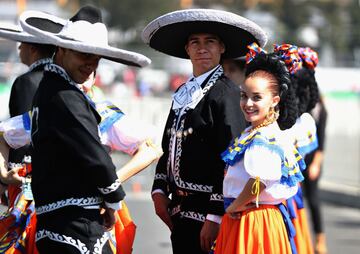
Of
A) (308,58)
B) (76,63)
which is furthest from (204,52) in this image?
(308,58)

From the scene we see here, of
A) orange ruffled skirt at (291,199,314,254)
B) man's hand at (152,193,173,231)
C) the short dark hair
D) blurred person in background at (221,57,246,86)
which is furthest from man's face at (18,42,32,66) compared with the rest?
orange ruffled skirt at (291,199,314,254)

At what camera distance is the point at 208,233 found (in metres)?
5.00

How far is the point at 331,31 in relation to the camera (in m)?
54.0

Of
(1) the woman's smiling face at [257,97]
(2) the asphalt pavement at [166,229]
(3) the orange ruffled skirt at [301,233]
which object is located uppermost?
(1) the woman's smiling face at [257,97]

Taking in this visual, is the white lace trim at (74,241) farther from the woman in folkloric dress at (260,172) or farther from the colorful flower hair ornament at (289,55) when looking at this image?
the colorful flower hair ornament at (289,55)

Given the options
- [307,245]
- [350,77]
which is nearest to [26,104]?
[307,245]

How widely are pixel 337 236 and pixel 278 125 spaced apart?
655 cm

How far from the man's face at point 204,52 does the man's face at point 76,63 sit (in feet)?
2.60

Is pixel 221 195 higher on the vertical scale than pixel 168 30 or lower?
lower

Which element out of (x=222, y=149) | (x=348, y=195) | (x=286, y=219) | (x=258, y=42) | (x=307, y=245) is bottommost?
(x=348, y=195)

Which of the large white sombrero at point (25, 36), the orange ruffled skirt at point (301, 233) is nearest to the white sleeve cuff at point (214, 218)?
the orange ruffled skirt at point (301, 233)

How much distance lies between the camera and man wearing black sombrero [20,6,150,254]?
437 centimetres

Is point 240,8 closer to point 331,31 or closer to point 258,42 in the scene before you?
point 331,31

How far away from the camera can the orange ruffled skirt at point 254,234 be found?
486 centimetres
